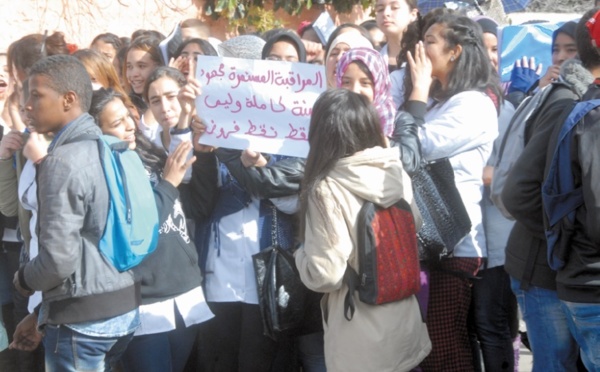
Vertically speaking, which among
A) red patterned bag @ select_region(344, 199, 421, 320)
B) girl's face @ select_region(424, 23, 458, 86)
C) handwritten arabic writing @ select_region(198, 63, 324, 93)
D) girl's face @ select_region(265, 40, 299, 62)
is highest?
girl's face @ select_region(424, 23, 458, 86)

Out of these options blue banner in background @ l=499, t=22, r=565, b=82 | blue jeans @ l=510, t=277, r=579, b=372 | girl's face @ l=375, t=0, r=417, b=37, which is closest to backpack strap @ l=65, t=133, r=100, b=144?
blue jeans @ l=510, t=277, r=579, b=372

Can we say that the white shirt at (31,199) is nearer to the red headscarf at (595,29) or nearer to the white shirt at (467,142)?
the white shirt at (467,142)

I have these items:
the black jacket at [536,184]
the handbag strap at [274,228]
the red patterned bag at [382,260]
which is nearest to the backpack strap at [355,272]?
the red patterned bag at [382,260]

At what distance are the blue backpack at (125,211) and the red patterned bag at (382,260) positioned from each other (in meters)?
0.83

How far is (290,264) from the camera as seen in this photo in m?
3.81

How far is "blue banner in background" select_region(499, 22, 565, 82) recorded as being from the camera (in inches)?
207

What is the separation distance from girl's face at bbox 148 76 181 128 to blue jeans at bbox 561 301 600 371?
81.0 inches

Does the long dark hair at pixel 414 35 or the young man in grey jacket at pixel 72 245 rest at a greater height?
the long dark hair at pixel 414 35

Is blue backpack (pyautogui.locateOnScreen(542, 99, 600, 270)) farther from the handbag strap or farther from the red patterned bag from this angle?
the handbag strap

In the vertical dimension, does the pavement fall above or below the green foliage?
below

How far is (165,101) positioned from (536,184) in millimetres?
1893

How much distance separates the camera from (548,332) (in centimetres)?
328

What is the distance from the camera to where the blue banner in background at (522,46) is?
5250 mm

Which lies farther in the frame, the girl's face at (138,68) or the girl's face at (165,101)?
the girl's face at (138,68)
